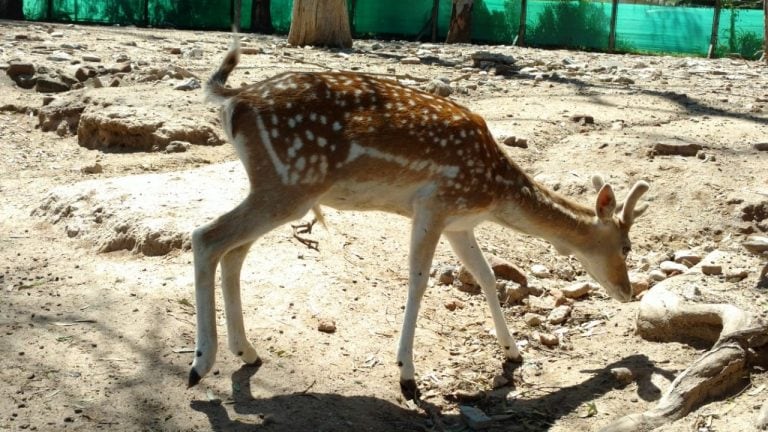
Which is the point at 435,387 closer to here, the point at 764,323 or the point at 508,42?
the point at 764,323

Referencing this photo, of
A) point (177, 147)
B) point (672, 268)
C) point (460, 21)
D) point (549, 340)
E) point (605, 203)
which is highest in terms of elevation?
point (460, 21)

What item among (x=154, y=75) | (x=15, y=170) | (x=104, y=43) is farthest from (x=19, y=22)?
(x=15, y=170)

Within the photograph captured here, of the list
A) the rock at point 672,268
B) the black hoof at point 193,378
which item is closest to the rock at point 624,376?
the rock at point 672,268

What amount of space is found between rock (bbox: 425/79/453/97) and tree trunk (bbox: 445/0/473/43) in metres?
11.1

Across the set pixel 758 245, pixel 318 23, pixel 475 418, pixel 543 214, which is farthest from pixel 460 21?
pixel 475 418

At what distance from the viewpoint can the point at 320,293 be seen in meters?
6.56

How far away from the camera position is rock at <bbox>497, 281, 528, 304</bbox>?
7223 mm

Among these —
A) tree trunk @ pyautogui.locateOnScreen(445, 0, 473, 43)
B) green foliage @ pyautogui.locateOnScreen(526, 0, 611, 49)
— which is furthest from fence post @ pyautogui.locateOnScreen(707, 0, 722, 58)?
tree trunk @ pyautogui.locateOnScreen(445, 0, 473, 43)

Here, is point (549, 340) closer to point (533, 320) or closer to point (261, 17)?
point (533, 320)

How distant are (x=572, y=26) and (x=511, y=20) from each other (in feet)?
4.90

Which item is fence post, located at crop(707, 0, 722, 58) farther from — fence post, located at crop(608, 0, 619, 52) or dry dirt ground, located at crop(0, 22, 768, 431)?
dry dirt ground, located at crop(0, 22, 768, 431)

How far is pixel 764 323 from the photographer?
5285 mm

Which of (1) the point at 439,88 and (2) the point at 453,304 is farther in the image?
(1) the point at 439,88

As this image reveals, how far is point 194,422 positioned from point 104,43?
1170 centimetres
